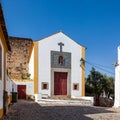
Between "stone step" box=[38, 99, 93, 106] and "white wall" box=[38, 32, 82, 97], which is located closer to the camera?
"stone step" box=[38, 99, 93, 106]

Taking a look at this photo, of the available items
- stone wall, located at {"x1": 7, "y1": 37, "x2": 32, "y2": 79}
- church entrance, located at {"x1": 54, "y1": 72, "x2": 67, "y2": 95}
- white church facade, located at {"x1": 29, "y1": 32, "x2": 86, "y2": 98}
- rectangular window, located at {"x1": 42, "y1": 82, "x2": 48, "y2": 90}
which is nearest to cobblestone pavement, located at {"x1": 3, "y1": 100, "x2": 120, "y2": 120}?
rectangular window, located at {"x1": 42, "y1": 82, "x2": 48, "y2": 90}

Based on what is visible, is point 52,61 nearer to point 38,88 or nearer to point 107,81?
point 38,88

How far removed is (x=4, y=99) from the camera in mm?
12914

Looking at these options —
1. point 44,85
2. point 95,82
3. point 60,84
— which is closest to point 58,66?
point 60,84

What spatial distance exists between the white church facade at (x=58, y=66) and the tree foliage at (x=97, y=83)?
542cm

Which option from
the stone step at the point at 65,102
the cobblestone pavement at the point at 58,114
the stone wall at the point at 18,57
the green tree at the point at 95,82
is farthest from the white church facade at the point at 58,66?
the cobblestone pavement at the point at 58,114

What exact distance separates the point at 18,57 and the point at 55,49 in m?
6.36

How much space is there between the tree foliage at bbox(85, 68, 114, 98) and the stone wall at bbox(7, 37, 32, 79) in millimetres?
8430

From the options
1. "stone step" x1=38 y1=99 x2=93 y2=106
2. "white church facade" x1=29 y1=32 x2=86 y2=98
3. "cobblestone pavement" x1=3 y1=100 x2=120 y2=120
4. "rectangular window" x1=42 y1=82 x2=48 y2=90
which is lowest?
"stone step" x1=38 y1=99 x2=93 y2=106

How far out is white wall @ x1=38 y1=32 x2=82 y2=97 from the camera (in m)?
27.6

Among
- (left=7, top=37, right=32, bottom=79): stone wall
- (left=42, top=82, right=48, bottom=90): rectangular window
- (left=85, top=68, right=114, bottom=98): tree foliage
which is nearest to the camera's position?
(left=42, top=82, right=48, bottom=90): rectangular window

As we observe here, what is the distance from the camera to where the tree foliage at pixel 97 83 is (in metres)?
33.9

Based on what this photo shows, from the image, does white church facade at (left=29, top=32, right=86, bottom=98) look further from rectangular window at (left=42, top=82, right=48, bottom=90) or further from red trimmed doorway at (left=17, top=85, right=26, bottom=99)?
red trimmed doorway at (left=17, top=85, right=26, bottom=99)

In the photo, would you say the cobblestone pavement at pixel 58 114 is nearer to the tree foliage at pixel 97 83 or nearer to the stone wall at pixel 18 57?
the stone wall at pixel 18 57
